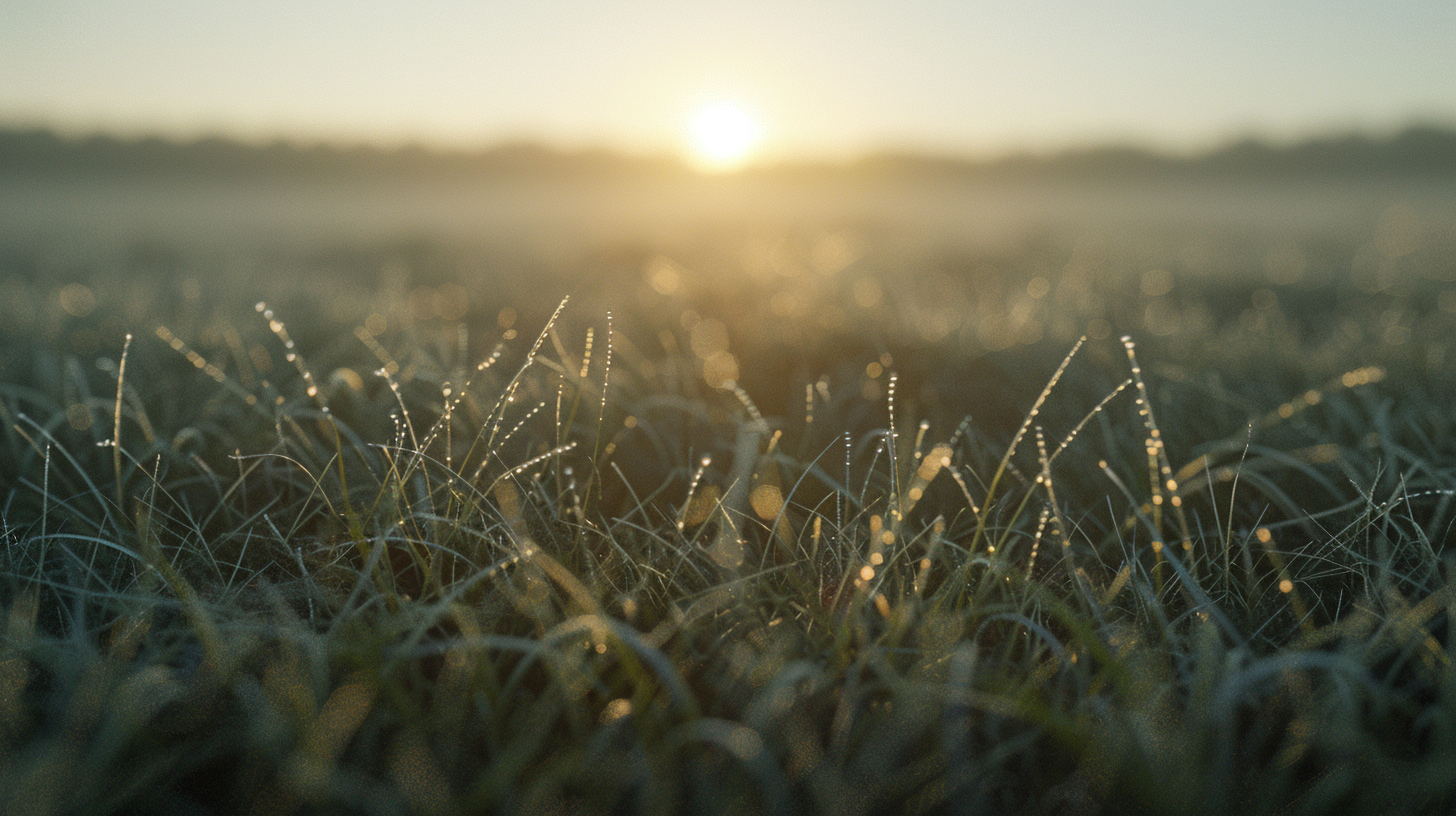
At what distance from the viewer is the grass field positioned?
0.92 meters

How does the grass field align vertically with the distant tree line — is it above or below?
below

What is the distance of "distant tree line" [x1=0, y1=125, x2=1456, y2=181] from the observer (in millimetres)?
16141

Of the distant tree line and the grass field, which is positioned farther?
the distant tree line

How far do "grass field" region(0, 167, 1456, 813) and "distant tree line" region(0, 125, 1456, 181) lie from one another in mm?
15411

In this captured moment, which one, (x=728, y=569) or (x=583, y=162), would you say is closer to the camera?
(x=728, y=569)

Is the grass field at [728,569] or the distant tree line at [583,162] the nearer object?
the grass field at [728,569]

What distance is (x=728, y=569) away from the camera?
1.32m

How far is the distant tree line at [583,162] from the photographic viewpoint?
53.0 ft

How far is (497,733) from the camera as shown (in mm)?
1003

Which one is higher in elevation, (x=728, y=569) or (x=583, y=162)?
(x=583, y=162)

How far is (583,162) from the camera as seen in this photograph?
17828mm

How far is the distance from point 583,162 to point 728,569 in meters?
17.9

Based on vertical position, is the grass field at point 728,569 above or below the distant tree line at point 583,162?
below

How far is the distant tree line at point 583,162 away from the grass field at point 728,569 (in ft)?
50.6
